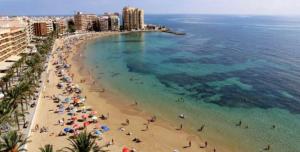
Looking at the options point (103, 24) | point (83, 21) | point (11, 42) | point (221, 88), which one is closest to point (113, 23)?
point (103, 24)

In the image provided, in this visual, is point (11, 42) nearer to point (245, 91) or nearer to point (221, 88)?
point (221, 88)

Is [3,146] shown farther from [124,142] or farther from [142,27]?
[142,27]

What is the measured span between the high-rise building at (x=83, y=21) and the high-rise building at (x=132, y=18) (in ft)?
73.8

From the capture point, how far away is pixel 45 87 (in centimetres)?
5994

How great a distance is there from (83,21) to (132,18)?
35487 mm

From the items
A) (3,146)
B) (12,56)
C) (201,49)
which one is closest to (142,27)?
(201,49)

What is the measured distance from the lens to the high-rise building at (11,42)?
71.5 meters

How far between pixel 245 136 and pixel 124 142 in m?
18.3

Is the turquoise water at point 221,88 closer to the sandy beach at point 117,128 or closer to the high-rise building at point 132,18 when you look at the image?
the sandy beach at point 117,128

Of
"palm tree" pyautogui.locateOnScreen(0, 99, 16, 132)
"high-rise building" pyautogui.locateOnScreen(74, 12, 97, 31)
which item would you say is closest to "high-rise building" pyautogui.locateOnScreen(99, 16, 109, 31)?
"high-rise building" pyautogui.locateOnScreen(74, 12, 97, 31)

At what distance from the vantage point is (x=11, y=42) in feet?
256

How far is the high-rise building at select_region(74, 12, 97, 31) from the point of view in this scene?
17688 centimetres

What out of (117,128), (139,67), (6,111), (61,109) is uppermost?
(6,111)

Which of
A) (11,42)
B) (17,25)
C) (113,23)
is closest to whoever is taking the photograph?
(11,42)
